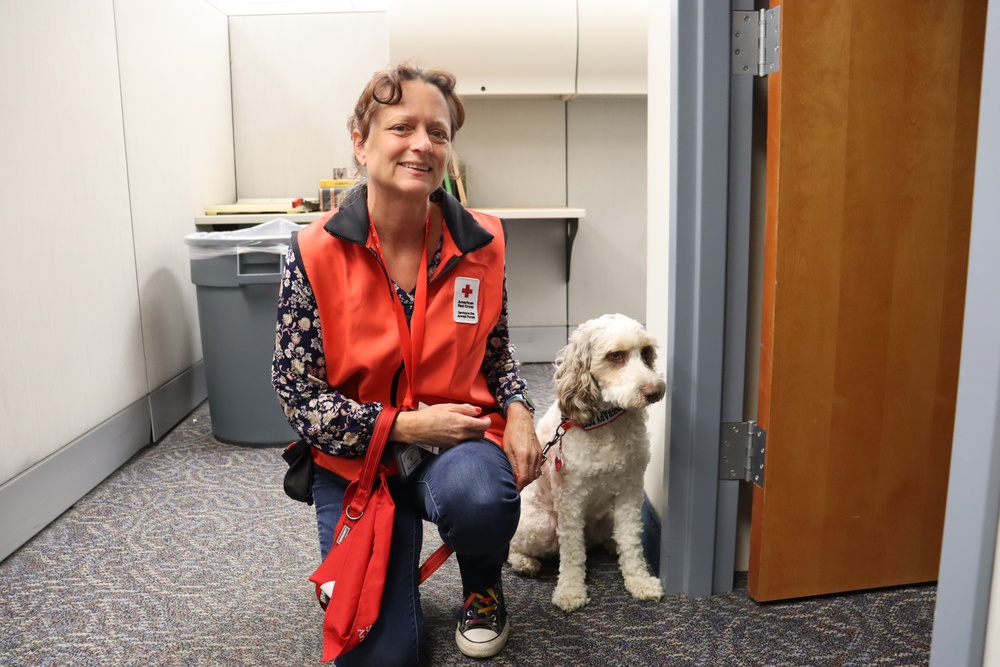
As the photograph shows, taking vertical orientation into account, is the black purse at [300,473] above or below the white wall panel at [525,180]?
below

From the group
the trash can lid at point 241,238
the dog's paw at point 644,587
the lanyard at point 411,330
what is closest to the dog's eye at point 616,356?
the lanyard at point 411,330

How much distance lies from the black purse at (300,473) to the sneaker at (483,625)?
400 mm

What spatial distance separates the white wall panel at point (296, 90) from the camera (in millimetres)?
3703

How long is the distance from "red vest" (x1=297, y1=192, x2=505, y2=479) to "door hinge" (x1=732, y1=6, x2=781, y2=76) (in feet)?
1.97

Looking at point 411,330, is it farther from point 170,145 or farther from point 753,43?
point 170,145

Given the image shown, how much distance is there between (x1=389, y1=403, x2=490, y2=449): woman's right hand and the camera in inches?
54.7

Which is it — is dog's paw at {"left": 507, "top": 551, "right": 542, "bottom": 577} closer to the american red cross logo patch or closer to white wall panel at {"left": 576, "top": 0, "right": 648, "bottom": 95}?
the american red cross logo patch

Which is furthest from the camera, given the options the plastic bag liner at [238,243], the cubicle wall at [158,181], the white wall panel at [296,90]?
the white wall panel at [296,90]

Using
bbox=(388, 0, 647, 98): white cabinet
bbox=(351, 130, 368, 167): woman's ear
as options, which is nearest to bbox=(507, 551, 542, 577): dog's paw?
bbox=(351, 130, 368, 167): woman's ear

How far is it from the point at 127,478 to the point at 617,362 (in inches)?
70.8

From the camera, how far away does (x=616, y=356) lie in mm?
1545

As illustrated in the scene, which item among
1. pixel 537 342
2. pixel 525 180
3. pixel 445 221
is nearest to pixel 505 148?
pixel 525 180

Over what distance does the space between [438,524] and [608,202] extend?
2.76 metres

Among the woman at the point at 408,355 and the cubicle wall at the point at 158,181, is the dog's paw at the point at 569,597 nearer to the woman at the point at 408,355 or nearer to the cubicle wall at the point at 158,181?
the woman at the point at 408,355
